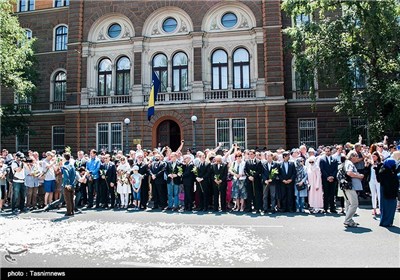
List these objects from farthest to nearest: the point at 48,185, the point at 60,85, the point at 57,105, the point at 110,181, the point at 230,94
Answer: the point at 60,85, the point at 57,105, the point at 230,94, the point at 110,181, the point at 48,185

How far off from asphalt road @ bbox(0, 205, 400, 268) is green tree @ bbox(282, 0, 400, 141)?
9.54m

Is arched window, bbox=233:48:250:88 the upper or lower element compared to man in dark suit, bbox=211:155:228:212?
upper

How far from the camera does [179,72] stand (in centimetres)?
2716

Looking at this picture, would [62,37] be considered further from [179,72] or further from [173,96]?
[173,96]

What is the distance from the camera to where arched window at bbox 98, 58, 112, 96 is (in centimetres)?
2831

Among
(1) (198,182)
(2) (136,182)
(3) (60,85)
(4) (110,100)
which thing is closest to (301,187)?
(1) (198,182)

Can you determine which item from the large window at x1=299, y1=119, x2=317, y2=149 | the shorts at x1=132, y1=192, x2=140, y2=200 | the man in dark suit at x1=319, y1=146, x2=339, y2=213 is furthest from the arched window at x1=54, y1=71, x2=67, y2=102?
the man in dark suit at x1=319, y1=146, x2=339, y2=213

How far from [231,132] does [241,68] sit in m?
5.12

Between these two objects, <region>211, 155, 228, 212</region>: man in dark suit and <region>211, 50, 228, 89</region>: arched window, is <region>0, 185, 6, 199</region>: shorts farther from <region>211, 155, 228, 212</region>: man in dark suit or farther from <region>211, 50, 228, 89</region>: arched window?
<region>211, 50, 228, 89</region>: arched window

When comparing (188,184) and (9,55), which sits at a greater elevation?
(9,55)

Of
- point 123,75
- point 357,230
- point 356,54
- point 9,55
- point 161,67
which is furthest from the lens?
point 123,75

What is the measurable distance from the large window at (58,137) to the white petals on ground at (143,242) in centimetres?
2044

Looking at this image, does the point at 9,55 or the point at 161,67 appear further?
→ the point at 161,67

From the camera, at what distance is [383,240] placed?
7.88m
